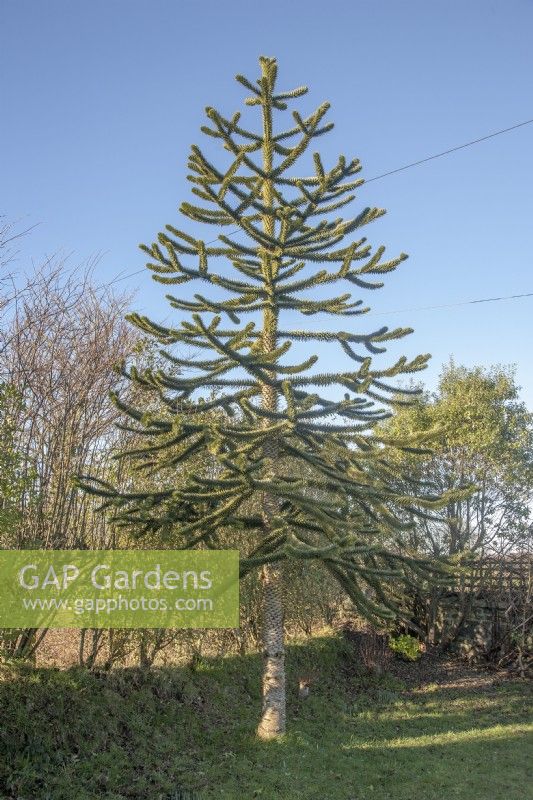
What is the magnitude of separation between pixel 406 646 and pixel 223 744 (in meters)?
7.43

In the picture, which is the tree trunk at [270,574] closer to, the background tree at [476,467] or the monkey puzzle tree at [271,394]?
the monkey puzzle tree at [271,394]

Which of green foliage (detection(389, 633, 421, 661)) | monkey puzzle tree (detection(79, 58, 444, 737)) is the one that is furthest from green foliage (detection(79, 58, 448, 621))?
green foliage (detection(389, 633, 421, 661))

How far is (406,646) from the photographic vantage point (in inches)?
577

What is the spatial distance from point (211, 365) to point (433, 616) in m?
10.1

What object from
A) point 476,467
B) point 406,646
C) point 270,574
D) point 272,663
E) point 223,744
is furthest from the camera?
point 476,467

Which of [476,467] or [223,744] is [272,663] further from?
[476,467]

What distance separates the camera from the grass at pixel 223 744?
6.64 meters

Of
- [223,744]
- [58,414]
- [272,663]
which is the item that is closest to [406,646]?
[272,663]

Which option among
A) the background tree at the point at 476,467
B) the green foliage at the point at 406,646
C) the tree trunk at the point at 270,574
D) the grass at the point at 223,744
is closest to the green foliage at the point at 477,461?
the background tree at the point at 476,467

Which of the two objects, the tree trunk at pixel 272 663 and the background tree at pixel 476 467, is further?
the background tree at pixel 476 467

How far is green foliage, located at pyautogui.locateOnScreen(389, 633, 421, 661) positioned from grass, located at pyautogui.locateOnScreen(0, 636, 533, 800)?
3.32 m

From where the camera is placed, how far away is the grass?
21.8ft

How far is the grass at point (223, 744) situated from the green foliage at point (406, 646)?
3.32 meters

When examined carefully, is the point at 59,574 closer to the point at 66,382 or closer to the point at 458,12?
the point at 66,382
